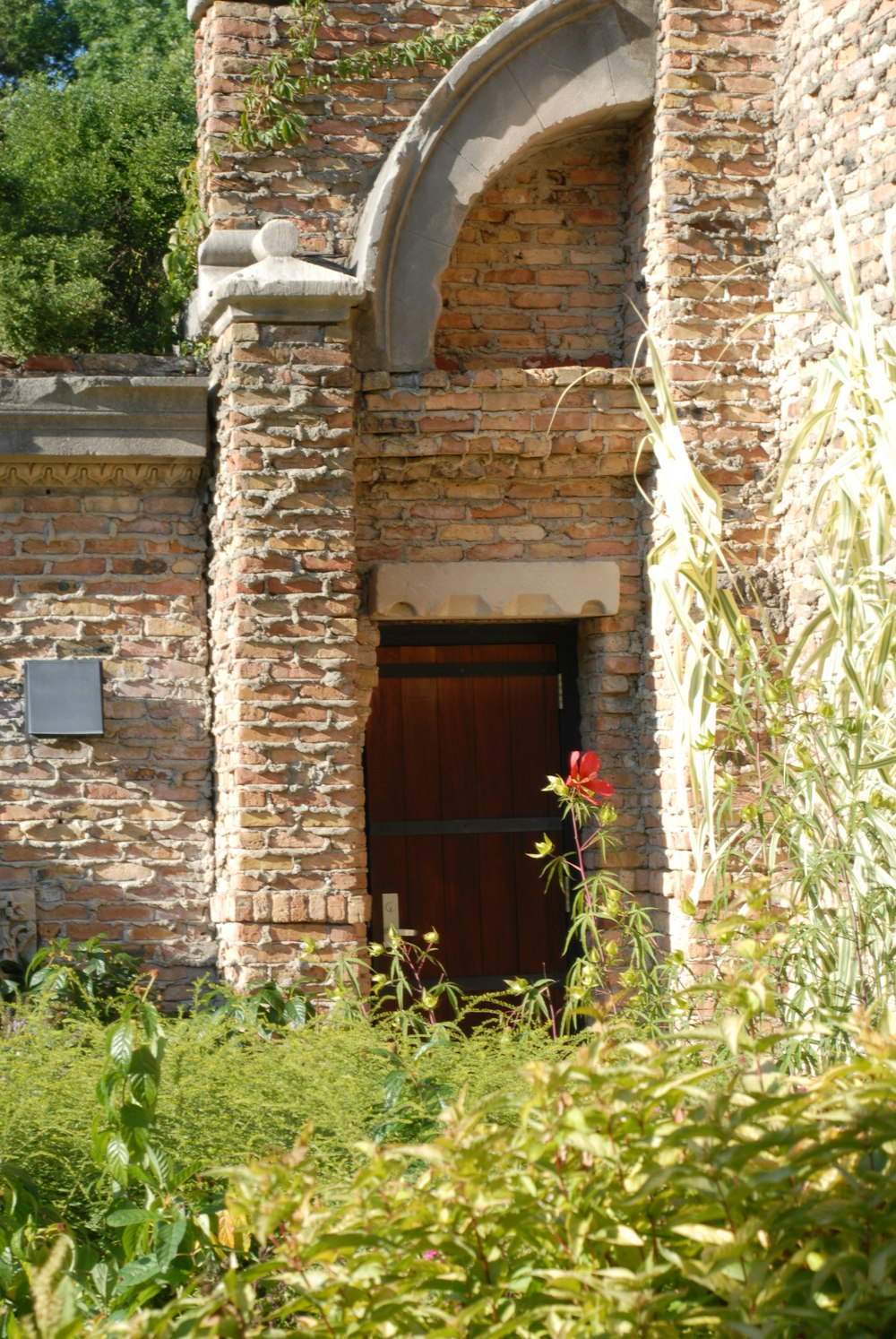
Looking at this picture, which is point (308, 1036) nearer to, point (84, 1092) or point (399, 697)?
point (84, 1092)

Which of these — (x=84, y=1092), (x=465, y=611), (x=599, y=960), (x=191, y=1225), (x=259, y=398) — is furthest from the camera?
(x=465, y=611)

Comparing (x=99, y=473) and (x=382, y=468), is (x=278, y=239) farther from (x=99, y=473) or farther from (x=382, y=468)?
(x=99, y=473)

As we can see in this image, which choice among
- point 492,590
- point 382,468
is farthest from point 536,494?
point 382,468

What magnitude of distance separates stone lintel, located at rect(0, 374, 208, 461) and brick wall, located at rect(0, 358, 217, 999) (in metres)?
0.07

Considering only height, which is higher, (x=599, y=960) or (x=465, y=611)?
(x=465, y=611)

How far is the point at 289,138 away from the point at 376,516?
1.47m

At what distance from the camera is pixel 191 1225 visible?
254cm

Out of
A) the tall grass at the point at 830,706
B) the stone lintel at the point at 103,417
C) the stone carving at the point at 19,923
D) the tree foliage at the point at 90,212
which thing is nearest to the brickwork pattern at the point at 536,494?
the stone lintel at the point at 103,417

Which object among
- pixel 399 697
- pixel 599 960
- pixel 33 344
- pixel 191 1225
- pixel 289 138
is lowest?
pixel 191 1225

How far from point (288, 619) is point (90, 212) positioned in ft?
11.2

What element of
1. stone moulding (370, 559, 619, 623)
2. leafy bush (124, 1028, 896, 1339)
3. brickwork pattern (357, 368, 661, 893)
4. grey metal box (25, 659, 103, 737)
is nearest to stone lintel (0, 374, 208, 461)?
brickwork pattern (357, 368, 661, 893)

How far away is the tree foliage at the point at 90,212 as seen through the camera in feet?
19.0

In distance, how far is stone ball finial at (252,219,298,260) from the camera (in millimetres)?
5289

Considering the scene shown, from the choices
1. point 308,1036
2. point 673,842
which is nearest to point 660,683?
point 673,842
